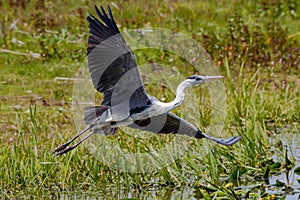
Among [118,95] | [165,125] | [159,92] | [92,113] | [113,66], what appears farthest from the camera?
[159,92]

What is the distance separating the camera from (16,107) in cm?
913

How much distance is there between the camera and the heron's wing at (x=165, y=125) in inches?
261

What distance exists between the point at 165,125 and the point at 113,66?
970mm

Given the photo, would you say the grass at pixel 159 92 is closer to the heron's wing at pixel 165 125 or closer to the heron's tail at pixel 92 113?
the heron's wing at pixel 165 125

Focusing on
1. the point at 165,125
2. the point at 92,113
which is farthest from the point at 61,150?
the point at 165,125

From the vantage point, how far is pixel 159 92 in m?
9.78

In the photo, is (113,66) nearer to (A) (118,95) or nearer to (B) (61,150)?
(A) (118,95)

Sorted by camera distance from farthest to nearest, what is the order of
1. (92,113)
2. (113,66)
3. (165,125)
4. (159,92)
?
(159,92)
(165,125)
(92,113)
(113,66)

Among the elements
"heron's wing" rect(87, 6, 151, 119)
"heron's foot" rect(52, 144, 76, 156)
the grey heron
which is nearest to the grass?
"heron's foot" rect(52, 144, 76, 156)

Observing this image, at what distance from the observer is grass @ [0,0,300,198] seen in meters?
6.33

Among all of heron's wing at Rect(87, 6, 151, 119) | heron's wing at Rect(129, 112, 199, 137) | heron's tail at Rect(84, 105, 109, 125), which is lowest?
heron's wing at Rect(129, 112, 199, 137)

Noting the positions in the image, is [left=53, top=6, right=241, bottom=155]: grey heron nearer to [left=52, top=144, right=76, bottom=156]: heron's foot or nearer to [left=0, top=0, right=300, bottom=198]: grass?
[left=52, top=144, right=76, bottom=156]: heron's foot

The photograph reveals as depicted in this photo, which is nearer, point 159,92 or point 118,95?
point 118,95

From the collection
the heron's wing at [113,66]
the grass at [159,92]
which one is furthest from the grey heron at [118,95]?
the grass at [159,92]
